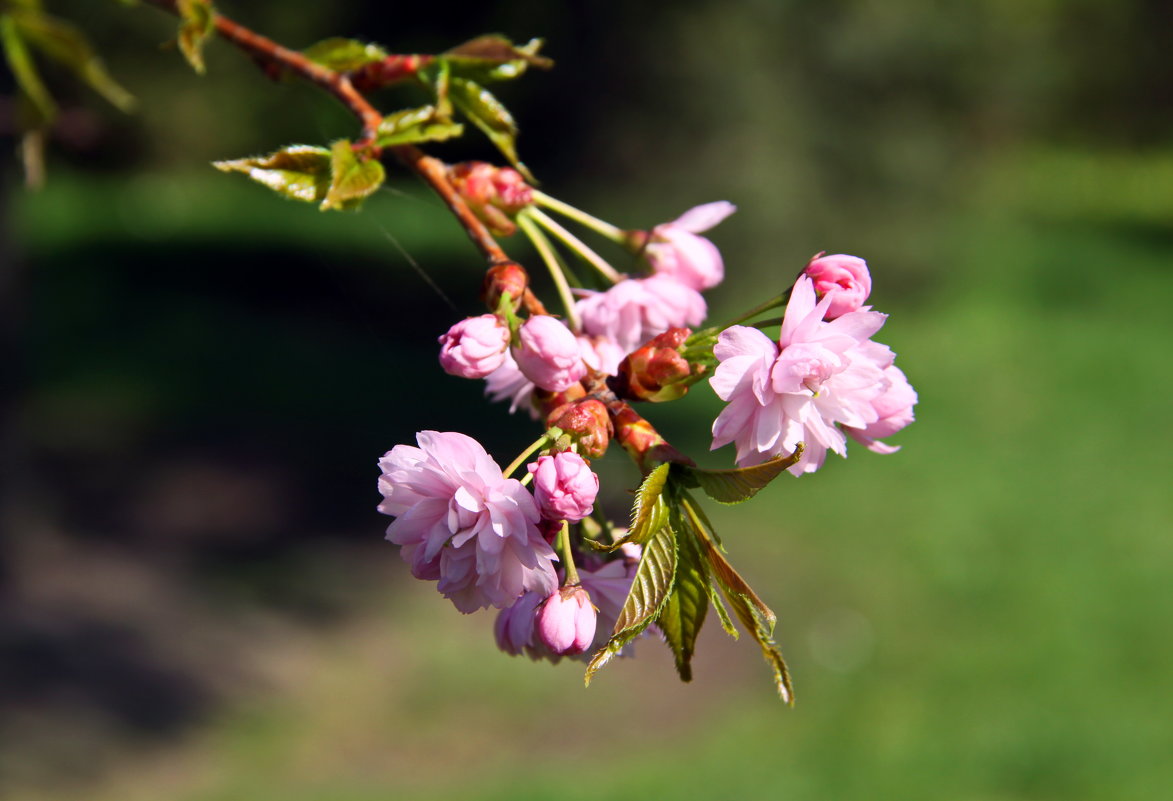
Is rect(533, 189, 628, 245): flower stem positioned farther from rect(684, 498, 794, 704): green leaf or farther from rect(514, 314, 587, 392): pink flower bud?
rect(684, 498, 794, 704): green leaf

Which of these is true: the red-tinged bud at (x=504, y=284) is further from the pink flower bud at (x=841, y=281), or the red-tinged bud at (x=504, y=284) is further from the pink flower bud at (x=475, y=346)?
the pink flower bud at (x=841, y=281)

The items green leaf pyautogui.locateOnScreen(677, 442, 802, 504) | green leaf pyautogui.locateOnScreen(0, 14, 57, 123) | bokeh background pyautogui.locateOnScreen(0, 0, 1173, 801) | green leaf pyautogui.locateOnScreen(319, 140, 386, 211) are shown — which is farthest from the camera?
bokeh background pyautogui.locateOnScreen(0, 0, 1173, 801)

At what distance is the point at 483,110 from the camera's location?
0.97m

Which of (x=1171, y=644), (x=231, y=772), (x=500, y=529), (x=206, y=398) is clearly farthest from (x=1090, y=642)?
(x=206, y=398)

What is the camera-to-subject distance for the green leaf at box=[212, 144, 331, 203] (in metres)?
0.80

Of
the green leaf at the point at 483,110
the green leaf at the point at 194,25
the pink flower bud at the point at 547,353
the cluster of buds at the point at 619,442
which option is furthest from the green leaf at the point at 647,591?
the green leaf at the point at 194,25

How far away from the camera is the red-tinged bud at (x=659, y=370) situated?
2.21 ft

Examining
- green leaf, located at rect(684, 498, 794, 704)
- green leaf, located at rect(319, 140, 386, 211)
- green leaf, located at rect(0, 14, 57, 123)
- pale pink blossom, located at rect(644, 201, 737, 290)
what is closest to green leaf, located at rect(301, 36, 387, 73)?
green leaf, located at rect(319, 140, 386, 211)

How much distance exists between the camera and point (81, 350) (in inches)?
336

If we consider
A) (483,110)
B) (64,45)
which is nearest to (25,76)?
(64,45)

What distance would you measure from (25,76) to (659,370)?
1.09 meters

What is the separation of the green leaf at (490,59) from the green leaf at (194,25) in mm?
196

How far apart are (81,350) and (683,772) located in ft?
20.4

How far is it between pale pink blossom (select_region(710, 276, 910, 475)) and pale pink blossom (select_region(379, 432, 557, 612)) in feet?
0.39
